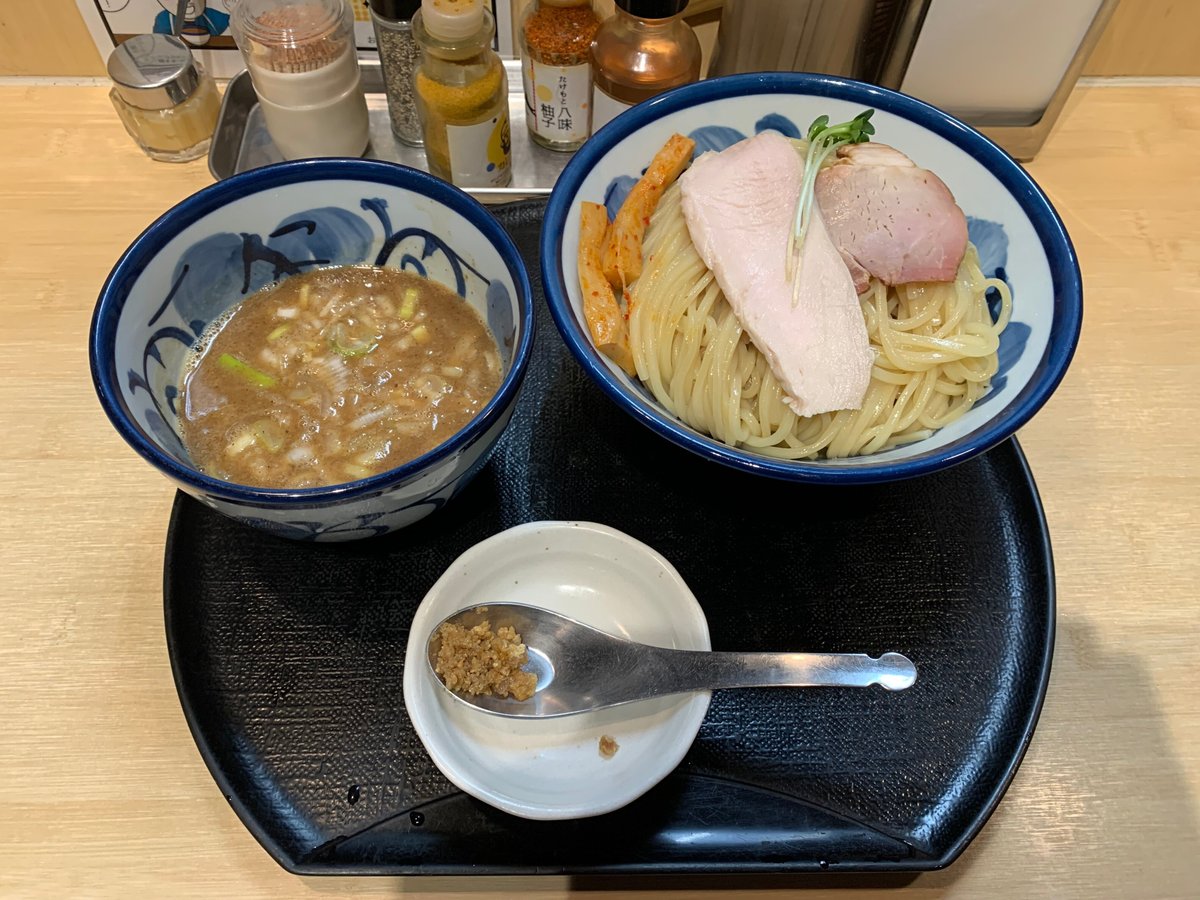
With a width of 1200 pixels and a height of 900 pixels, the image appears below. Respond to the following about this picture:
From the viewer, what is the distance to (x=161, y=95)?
1.94m

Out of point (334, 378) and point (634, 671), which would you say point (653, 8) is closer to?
point (334, 378)

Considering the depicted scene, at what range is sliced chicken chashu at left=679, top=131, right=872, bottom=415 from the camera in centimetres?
132

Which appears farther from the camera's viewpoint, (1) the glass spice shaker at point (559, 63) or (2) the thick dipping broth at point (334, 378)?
(1) the glass spice shaker at point (559, 63)

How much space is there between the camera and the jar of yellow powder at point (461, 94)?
5.43 feet

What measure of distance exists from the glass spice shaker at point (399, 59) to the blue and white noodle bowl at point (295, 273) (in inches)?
25.8

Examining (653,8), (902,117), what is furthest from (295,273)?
(902,117)

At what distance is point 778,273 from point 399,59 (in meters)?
1.13

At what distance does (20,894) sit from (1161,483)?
1.99 metres

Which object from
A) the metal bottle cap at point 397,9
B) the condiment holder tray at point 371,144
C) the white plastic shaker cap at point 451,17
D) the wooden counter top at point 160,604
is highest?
the white plastic shaker cap at point 451,17

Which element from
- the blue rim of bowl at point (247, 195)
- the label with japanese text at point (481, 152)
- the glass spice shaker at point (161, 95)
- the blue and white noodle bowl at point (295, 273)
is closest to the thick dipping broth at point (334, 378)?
the blue and white noodle bowl at point (295, 273)

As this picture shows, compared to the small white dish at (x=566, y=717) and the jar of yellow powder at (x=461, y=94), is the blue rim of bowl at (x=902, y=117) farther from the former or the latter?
the jar of yellow powder at (x=461, y=94)

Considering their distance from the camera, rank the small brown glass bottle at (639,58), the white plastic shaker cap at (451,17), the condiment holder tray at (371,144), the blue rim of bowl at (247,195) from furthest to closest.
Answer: the condiment holder tray at (371,144) → the small brown glass bottle at (639,58) → the white plastic shaker cap at (451,17) → the blue rim of bowl at (247,195)

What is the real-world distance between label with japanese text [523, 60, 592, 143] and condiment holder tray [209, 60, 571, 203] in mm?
65

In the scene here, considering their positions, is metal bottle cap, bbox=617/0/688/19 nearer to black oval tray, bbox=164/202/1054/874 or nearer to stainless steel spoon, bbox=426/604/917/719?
black oval tray, bbox=164/202/1054/874
